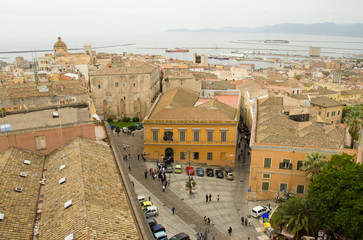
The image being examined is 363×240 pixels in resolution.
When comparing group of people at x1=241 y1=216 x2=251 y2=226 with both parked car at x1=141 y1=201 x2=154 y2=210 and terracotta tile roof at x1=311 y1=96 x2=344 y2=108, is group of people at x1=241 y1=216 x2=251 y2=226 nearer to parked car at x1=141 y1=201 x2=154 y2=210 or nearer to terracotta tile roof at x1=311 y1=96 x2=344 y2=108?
parked car at x1=141 y1=201 x2=154 y2=210

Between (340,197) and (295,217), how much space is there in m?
3.84

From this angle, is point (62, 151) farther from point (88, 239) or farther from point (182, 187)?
point (182, 187)

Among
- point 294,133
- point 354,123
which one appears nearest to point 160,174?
point 294,133

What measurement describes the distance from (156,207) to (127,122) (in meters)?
33.0

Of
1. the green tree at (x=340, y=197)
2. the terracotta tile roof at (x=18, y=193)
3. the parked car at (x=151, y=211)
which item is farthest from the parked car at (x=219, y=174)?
the terracotta tile roof at (x=18, y=193)

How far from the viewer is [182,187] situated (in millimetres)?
34000

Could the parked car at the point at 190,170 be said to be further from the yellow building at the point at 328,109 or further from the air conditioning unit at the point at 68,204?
the yellow building at the point at 328,109

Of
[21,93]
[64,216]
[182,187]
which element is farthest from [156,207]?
[21,93]

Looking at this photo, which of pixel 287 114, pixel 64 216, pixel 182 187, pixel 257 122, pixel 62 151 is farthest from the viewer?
pixel 287 114

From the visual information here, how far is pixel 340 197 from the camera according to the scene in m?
22.1

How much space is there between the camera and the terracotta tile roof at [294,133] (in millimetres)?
29656

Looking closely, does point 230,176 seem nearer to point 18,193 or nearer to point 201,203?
point 201,203

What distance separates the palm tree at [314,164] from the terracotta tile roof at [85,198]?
55.0ft

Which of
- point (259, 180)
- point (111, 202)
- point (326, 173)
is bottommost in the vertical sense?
point (259, 180)
